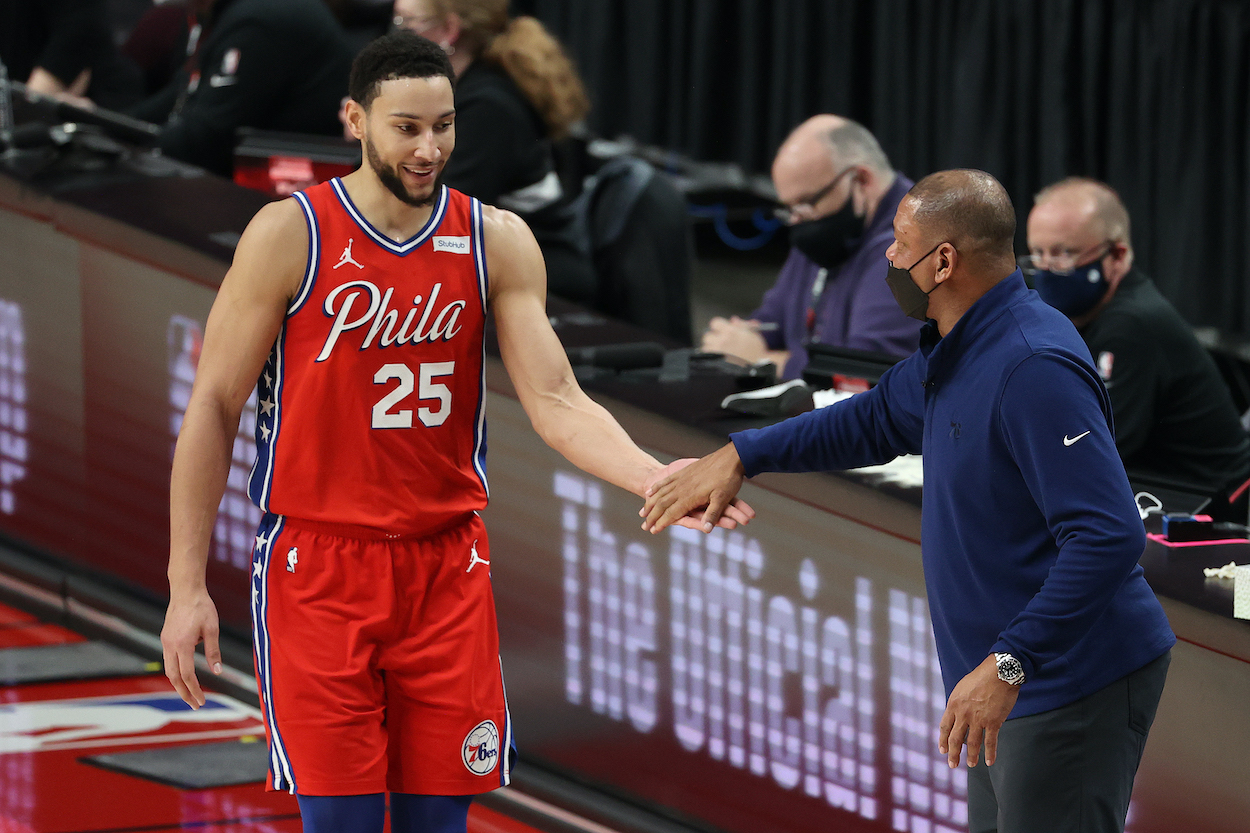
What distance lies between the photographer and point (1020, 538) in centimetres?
226

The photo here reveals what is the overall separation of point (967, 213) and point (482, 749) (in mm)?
1076

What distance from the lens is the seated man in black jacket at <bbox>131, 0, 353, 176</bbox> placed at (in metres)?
5.15

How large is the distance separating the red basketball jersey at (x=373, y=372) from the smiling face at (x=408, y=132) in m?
0.08

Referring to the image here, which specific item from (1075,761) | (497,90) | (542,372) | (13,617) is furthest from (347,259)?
(13,617)

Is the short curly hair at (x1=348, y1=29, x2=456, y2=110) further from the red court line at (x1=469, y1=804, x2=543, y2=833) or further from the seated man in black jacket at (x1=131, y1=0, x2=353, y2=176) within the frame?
the seated man in black jacket at (x1=131, y1=0, x2=353, y2=176)

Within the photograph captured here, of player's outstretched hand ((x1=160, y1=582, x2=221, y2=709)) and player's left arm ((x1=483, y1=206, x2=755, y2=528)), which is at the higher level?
player's left arm ((x1=483, y1=206, x2=755, y2=528))

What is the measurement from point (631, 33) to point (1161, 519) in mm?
5790

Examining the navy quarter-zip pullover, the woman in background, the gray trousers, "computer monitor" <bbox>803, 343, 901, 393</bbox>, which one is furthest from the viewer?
the woman in background

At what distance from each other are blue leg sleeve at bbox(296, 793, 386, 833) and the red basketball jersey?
403 millimetres

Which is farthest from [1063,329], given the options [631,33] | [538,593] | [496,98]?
[631,33]

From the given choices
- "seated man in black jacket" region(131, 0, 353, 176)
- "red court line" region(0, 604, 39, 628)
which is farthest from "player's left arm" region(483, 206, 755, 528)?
"seated man in black jacket" region(131, 0, 353, 176)

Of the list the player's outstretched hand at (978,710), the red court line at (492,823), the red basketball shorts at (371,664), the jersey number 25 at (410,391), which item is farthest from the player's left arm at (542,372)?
the red court line at (492,823)

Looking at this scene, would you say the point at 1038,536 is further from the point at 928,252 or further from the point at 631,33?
the point at 631,33

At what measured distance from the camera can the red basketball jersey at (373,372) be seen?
2469 mm
